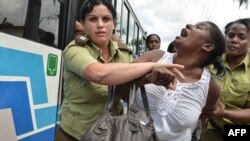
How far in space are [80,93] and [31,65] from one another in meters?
0.86

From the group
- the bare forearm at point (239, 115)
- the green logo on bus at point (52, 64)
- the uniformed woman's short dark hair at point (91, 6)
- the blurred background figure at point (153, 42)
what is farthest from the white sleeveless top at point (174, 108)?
the blurred background figure at point (153, 42)

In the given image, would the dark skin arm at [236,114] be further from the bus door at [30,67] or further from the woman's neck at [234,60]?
the bus door at [30,67]

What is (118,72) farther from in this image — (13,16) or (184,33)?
(13,16)

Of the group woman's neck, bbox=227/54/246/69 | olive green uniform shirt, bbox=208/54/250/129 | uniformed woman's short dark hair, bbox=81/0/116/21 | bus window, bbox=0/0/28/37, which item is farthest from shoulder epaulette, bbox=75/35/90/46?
woman's neck, bbox=227/54/246/69

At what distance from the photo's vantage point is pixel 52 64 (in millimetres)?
3078

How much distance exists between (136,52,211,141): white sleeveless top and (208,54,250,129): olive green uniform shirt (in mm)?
925

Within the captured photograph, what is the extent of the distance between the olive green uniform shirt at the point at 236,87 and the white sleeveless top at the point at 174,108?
925 millimetres

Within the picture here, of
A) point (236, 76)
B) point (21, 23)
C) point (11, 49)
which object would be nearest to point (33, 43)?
point (21, 23)

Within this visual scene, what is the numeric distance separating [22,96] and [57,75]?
64 cm

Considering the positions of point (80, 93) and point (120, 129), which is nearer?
point (120, 129)

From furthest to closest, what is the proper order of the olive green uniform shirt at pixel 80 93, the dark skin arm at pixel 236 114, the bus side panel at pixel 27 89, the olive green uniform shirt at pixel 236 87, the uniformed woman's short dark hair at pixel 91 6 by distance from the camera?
the olive green uniform shirt at pixel 236 87
the dark skin arm at pixel 236 114
the bus side panel at pixel 27 89
the uniformed woman's short dark hair at pixel 91 6
the olive green uniform shirt at pixel 80 93

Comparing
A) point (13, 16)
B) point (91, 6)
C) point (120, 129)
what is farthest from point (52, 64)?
point (120, 129)

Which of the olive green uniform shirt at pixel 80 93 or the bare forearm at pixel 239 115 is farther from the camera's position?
the bare forearm at pixel 239 115

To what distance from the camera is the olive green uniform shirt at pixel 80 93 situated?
1.90m
